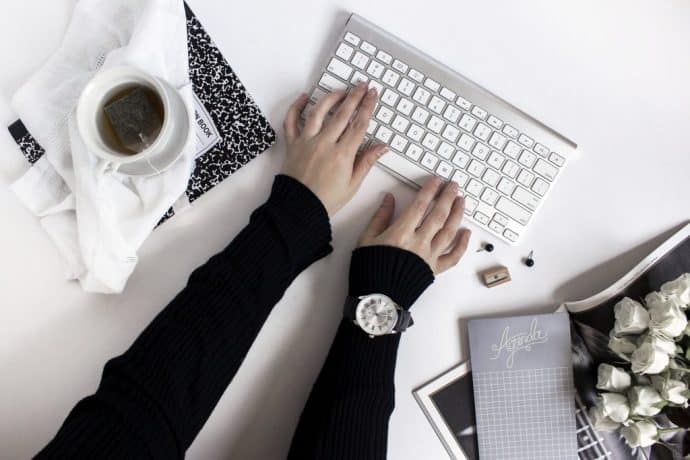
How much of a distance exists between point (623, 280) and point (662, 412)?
18 cm

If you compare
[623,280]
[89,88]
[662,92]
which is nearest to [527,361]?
[623,280]

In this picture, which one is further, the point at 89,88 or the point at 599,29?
the point at 599,29

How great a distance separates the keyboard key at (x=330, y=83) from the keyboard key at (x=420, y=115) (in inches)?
4.4

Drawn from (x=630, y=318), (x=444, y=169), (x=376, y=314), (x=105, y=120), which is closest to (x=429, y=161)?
(x=444, y=169)

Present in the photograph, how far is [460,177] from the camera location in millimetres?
783

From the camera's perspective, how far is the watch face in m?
0.76

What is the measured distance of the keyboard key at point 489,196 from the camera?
0.78 m

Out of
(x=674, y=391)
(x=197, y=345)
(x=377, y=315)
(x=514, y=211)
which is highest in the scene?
(x=514, y=211)

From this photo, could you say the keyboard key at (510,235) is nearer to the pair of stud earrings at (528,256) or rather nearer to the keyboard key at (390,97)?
the pair of stud earrings at (528,256)

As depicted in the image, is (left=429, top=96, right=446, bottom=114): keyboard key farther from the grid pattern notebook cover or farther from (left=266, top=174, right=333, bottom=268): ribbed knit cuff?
the grid pattern notebook cover

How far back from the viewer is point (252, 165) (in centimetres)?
80

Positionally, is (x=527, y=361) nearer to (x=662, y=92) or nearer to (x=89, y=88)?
(x=662, y=92)

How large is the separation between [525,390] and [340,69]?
54cm

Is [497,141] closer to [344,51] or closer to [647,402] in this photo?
[344,51]
